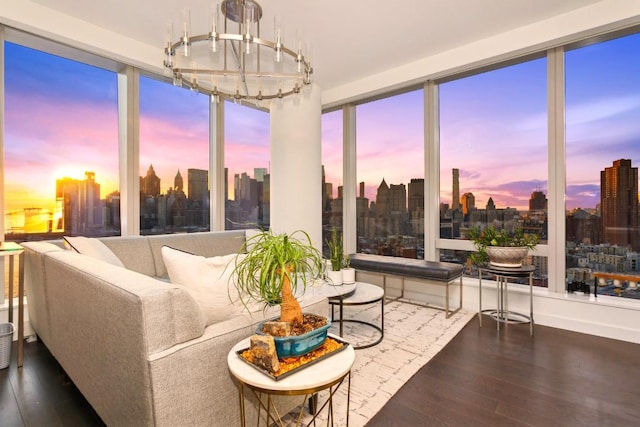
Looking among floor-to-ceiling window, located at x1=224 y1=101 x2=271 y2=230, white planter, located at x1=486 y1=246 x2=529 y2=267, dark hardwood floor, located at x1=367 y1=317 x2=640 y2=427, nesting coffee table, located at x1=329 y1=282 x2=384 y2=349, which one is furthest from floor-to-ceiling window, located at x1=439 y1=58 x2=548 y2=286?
floor-to-ceiling window, located at x1=224 y1=101 x2=271 y2=230

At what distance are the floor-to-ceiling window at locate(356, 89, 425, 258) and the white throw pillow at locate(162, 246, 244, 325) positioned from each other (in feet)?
11.1

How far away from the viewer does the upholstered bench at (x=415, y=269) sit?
3.39 metres

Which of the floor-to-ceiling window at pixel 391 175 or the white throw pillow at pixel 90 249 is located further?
the floor-to-ceiling window at pixel 391 175

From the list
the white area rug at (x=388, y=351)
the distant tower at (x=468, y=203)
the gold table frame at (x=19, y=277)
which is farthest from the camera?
the distant tower at (x=468, y=203)

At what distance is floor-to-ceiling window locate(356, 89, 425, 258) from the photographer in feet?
14.7

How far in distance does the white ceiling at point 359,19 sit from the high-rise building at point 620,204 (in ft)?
5.31

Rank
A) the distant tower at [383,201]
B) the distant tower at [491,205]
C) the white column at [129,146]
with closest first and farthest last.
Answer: the white column at [129,146]
the distant tower at [491,205]
the distant tower at [383,201]

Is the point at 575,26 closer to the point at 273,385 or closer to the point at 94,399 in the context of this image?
the point at 273,385

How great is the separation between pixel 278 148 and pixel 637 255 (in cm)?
409

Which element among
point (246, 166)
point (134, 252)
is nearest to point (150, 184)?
point (134, 252)

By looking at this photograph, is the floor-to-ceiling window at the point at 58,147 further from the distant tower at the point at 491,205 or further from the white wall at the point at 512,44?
the distant tower at the point at 491,205

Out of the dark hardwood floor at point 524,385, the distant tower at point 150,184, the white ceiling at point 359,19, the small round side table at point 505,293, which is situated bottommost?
the dark hardwood floor at point 524,385

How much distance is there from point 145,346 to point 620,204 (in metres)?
4.15

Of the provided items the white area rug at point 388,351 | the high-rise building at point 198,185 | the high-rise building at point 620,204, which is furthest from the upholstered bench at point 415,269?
the high-rise building at point 198,185
